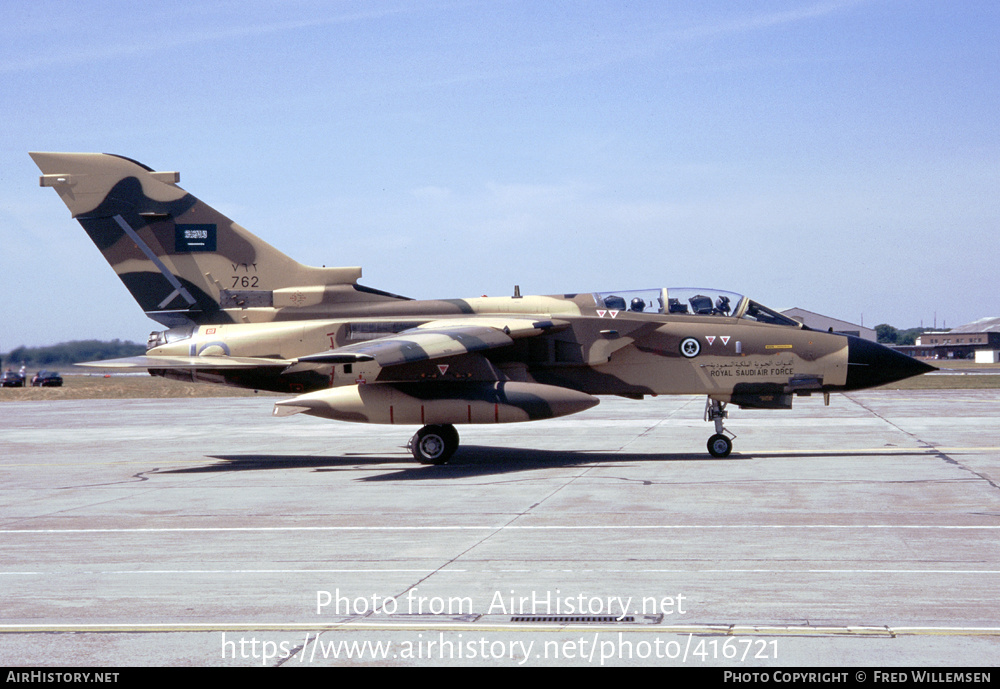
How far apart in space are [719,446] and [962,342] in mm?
135585

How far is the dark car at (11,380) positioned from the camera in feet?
219

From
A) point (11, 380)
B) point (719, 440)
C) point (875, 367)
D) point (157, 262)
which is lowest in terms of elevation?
point (11, 380)

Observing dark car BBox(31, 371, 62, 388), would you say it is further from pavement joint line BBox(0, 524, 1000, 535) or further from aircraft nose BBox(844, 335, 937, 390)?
aircraft nose BBox(844, 335, 937, 390)

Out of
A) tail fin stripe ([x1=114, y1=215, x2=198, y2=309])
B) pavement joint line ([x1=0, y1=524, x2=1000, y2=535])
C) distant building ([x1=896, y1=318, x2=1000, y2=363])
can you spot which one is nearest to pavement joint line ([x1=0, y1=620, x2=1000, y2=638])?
pavement joint line ([x1=0, y1=524, x2=1000, y2=535])

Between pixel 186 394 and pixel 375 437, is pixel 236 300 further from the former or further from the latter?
pixel 186 394

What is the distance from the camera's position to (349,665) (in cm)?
548

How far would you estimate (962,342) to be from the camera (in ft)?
445

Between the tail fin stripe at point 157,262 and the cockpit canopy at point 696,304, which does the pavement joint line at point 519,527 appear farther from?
the tail fin stripe at point 157,262

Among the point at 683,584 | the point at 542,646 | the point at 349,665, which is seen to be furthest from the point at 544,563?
the point at 349,665

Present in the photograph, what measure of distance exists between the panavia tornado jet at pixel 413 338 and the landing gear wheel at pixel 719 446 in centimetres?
3

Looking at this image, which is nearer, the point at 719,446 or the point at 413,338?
the point at 413,338

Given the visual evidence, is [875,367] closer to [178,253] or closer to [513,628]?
[513,628]

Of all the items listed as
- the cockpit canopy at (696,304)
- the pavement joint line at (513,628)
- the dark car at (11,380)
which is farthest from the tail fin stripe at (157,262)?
the dark car at (11,380)

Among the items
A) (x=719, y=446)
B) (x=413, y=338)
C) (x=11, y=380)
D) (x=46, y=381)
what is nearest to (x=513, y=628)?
(x=413, y=338)
